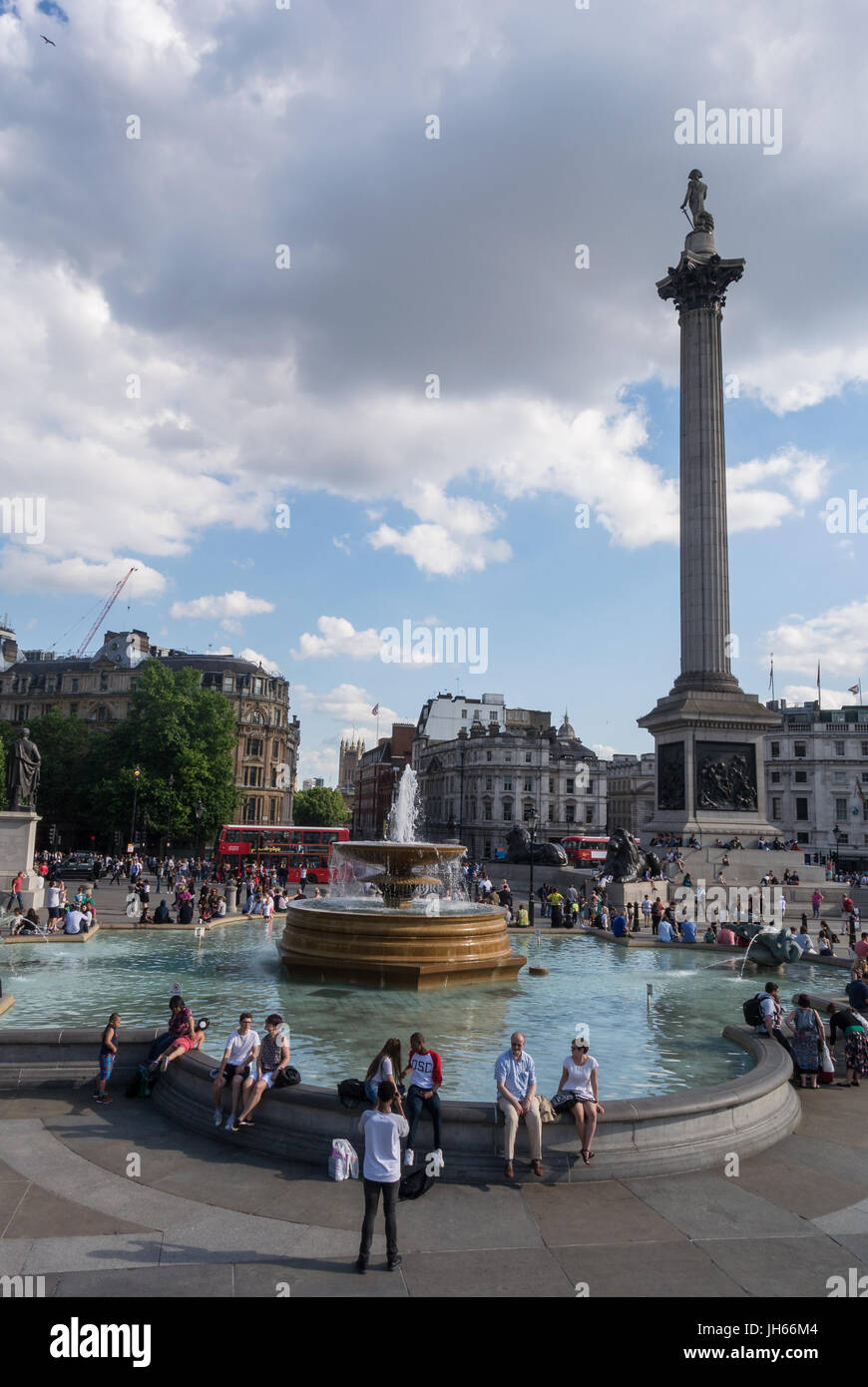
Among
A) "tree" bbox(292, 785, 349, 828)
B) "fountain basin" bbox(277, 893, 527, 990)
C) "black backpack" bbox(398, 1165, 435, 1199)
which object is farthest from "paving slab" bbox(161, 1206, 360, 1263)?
"tree" bbox(292, 785, 349, 828)

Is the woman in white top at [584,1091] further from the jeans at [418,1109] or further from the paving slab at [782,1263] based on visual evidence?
the paving slab at [782,1263]

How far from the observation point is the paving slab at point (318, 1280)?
543 centimetres

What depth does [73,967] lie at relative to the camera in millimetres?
17016

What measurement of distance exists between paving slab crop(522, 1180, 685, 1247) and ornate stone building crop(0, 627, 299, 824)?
265 feet

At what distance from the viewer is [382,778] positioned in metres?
132

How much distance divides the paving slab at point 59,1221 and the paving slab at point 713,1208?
415 centimetres

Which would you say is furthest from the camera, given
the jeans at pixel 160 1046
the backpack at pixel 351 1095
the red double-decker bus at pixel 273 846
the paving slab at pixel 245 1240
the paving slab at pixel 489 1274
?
the red double-decker bus at pixel 273 846

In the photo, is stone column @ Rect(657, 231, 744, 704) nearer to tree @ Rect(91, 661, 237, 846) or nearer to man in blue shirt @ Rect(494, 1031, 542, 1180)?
man in blue shirt @ Rect(494, 1031, 542, 1180)

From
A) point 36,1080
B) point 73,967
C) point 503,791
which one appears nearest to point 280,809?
point 503,791

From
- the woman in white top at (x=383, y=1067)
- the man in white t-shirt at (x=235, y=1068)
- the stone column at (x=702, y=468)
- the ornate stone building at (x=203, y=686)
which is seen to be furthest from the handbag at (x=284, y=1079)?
the ornate stone building at (x=203, y=686)

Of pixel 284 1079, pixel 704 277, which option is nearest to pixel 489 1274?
pixel 284 1079

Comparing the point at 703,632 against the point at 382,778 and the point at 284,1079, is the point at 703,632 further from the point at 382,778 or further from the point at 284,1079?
the point at 382,778

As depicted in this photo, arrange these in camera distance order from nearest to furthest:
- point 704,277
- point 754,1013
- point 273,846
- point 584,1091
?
1. point 584,1091
2. point 754,1013
3. point 704,277
4. point 273,846

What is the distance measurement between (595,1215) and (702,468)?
3934cm
